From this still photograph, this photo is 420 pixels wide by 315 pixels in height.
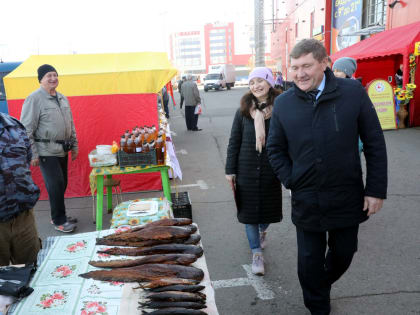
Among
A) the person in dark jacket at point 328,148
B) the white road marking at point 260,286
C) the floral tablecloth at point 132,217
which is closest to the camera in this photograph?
the person in dark jacket at point 328,148

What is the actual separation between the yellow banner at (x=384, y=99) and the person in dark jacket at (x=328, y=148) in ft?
30.4

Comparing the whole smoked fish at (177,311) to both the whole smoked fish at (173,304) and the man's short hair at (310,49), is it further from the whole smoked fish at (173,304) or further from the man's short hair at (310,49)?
the man's short hair at (310,49)

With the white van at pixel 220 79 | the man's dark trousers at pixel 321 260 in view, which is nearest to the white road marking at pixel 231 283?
the man's dark trousers at pixel 321 260

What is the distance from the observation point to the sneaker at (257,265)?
360 cm

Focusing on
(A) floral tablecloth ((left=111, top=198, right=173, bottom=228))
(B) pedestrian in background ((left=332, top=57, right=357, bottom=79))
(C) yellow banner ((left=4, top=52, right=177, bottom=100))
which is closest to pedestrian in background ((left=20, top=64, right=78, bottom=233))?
(C) yellow banner ((left=4, top=52, right=177, bottom=100))

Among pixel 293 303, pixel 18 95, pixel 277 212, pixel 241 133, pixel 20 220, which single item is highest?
pixel 18 95

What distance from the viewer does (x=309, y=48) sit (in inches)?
94.2

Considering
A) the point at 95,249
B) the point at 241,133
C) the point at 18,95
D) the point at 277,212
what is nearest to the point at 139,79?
the point at 18,95

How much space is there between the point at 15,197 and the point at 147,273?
3.97 ft

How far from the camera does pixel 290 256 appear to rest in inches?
157

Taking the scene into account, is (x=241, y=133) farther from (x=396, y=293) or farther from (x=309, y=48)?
(x=396, y=293)

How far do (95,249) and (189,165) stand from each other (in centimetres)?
611

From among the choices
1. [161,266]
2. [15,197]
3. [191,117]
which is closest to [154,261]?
[161,266]

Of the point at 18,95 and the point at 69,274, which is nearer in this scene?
the point at 69,274
